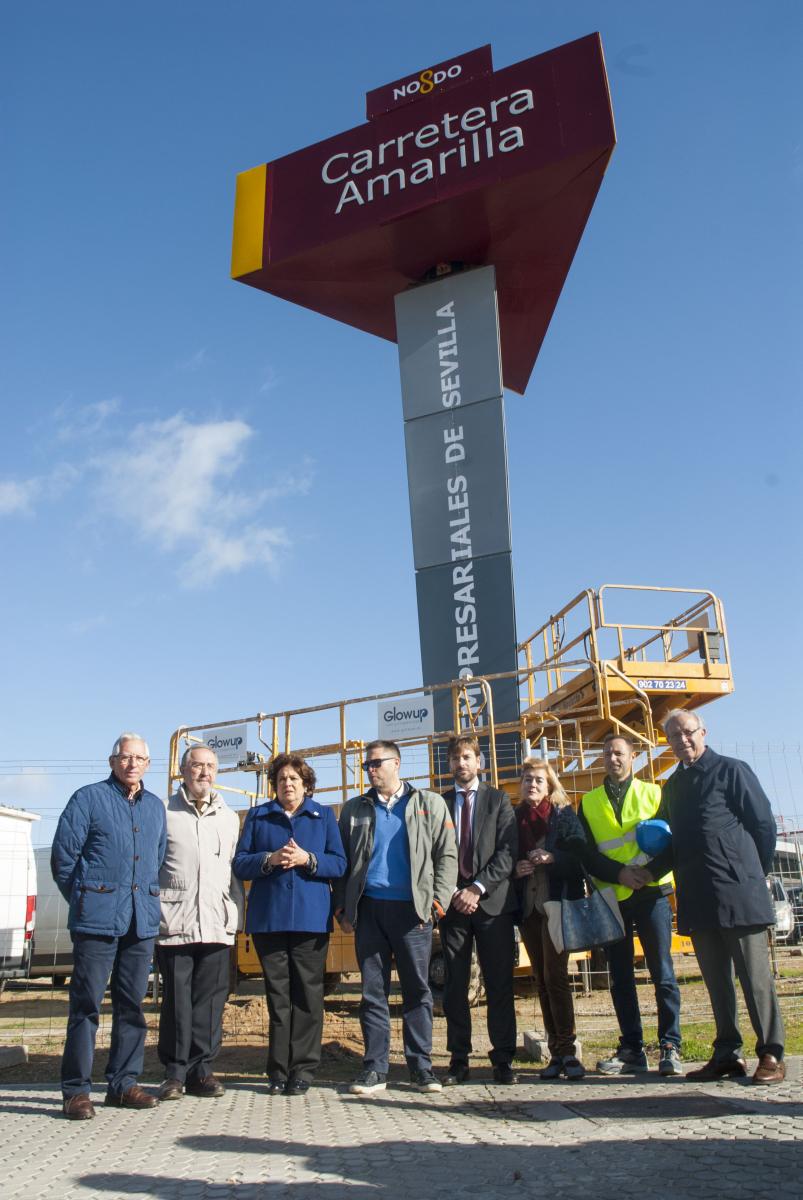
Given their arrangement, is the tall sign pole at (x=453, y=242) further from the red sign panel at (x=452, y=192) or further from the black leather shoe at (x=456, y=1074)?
the black leather shoe at (x=456, y=1074)

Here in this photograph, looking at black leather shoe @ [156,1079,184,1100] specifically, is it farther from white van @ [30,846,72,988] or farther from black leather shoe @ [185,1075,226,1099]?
white van @ [30,846,72,988]

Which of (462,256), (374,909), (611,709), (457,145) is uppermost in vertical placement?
(457,145)

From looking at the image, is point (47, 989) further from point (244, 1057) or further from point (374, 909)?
point (374, 909)

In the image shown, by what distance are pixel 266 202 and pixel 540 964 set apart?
14.4m

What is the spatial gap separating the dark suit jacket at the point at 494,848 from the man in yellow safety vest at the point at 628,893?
17.8 inches

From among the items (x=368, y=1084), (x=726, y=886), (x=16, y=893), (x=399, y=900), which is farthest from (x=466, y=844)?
(x=16, y=893)

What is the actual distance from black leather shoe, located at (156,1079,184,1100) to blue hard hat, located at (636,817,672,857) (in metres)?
2.93

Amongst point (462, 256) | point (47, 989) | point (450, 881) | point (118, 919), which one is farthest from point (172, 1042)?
point (462, 256)

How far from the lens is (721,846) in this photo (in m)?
5.01

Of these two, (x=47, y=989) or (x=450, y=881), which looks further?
(x=47, y=989)

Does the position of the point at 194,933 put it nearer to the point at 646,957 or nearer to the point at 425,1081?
the point at 425,1081

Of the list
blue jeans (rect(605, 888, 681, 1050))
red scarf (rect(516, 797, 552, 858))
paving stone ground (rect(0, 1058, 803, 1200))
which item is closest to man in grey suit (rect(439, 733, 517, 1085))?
red scarf (rect(516, 797, 552, 858))

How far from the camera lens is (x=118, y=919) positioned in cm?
501

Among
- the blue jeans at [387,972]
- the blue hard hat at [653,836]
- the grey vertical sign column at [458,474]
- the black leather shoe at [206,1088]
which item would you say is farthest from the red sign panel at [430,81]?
the black leather shoe at [206,1088]
